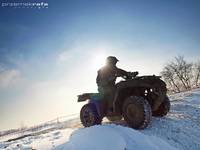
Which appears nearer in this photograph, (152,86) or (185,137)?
(185,137)

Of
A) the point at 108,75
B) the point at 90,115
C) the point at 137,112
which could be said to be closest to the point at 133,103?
the point at 137,112

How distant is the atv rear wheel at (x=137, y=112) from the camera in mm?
7180

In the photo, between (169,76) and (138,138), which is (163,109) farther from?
(169,76)

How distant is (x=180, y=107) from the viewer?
34.7 ft

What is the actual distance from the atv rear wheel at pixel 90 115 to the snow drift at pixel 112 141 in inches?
75.9

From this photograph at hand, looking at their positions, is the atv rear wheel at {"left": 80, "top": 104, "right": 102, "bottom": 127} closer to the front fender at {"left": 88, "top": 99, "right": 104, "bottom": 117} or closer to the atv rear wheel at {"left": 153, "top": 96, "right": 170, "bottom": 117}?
the front fender at {"left": 88, "top": 99, "right": 104, "bottom": 117}

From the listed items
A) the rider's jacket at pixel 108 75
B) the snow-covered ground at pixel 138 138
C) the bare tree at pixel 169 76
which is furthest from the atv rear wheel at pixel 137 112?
the bare tree at pixel 169 76

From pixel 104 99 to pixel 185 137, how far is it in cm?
286

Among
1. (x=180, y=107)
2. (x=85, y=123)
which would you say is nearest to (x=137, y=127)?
(x=85, y=123)

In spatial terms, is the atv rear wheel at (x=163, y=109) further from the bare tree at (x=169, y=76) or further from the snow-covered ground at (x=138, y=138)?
the bare tree at (x=169, y=76)

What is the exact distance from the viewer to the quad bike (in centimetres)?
731

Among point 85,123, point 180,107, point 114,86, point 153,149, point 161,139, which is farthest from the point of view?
point 180,107

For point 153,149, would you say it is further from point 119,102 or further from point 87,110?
point 87,110

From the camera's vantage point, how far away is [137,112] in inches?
290
